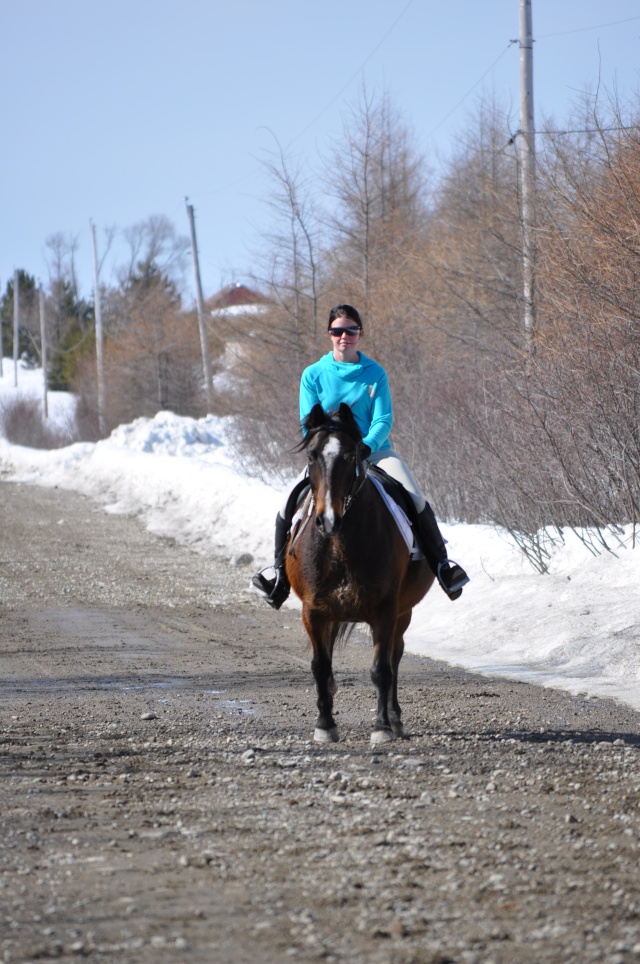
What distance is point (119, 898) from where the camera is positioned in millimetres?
4141

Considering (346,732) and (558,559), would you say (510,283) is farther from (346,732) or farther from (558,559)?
(346,732)

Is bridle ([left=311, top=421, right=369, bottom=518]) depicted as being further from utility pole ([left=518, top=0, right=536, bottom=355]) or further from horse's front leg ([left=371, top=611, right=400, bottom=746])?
utility pole ([left=518, top=0, right=536, bottom=355])

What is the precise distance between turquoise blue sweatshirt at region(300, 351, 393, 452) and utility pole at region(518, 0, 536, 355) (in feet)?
25.9

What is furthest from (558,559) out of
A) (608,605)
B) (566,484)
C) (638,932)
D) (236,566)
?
(638,932)

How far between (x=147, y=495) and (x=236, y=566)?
10.7m

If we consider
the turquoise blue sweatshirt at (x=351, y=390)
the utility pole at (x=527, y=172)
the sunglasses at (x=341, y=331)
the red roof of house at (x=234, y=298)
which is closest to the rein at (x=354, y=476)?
the turquoise blue sweatshirt at (x=351, y=390)

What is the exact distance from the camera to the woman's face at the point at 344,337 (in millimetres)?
7523

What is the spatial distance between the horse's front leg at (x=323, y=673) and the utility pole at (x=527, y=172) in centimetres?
865

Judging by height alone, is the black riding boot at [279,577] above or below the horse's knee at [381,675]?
above

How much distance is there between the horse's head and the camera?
6621 millimetres

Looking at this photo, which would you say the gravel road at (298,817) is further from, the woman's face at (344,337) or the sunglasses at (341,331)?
the sunglasses at (341,331)

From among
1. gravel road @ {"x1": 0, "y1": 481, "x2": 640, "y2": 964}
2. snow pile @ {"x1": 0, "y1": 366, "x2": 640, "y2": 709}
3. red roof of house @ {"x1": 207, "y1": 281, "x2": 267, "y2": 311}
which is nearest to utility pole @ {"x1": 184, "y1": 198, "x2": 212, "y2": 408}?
red roof of house @ {"x1": 207, "y1": 281, "x2": 267, "y2": 311}

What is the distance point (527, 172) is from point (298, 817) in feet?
44.6

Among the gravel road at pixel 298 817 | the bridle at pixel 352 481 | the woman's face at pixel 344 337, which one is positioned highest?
the woman's face at pixel 344 337
